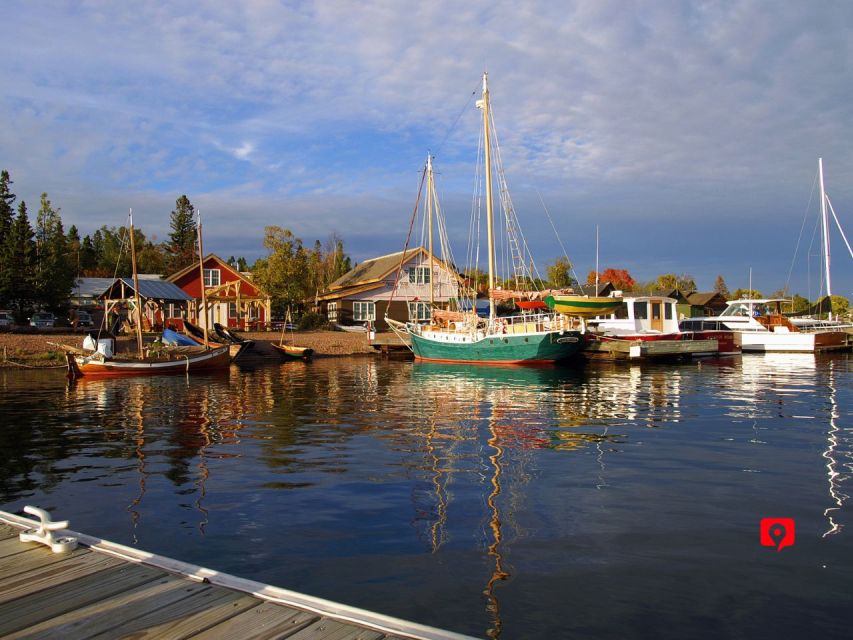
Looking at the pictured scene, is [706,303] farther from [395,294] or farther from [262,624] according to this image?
[262,624]

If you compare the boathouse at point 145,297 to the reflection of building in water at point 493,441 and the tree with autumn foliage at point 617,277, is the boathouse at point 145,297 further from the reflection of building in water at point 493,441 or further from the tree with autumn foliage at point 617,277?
the tree with autumn foliage at point 617,277

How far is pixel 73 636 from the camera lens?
15.0 feet

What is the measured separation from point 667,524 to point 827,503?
2.76 metres

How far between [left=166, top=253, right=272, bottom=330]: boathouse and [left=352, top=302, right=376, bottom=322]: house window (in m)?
7.56

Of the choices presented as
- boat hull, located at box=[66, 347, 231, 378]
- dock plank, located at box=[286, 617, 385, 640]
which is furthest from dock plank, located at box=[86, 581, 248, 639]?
boat hull, located at box=[66, 347, 231, 378]

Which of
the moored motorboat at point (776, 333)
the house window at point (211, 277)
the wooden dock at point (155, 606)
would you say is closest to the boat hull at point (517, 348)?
the moored motorboat at point (776, 333)

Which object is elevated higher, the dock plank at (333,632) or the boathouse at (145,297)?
the boathouse at (145,297)

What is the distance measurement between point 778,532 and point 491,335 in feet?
101

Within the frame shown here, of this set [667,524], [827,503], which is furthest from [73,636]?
[827,503]

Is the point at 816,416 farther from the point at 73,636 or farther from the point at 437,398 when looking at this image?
the point at 73,636

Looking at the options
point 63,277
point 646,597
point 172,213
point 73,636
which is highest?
point 172,213

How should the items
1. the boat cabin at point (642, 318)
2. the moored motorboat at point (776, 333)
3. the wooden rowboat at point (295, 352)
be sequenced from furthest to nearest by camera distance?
the moored motorboat at point (776, 333) → the boat cabin at point (642, 318) → the wooden rowboat at point (295, 352)

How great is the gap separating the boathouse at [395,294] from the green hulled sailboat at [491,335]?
14950 mm

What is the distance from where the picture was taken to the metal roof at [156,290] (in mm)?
46941
